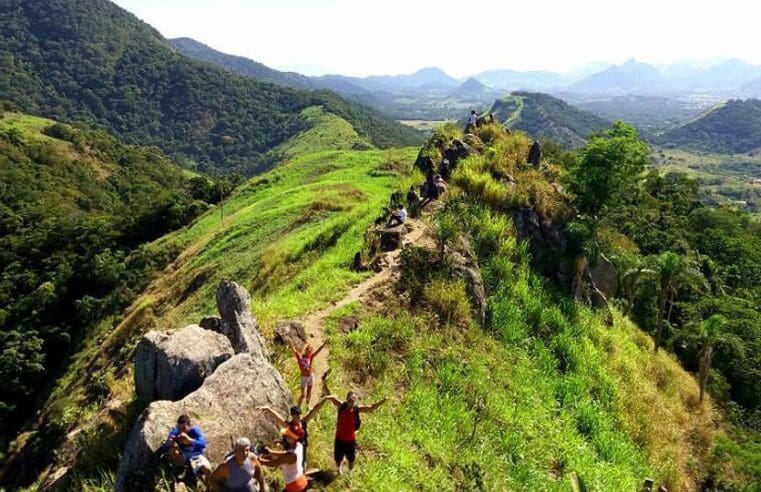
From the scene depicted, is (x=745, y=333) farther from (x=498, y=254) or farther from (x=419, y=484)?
(x=419, y=484)

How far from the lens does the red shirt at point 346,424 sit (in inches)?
372

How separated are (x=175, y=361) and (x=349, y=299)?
7073 millimetres

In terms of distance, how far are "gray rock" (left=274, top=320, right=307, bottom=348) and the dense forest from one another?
3320 centimetres

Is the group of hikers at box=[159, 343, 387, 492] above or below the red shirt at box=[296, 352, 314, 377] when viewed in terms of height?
above

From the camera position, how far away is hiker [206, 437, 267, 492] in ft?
25.2

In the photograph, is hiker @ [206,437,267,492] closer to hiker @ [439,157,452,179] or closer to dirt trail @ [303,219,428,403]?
dirt trail @ [303,219,428,403]

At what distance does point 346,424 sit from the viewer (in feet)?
31.1

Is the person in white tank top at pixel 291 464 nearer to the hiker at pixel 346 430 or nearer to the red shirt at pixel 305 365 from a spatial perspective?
the hiker at pixel 346 430

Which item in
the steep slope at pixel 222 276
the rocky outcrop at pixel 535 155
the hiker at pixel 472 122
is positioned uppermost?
the hiker at pixel 472 122

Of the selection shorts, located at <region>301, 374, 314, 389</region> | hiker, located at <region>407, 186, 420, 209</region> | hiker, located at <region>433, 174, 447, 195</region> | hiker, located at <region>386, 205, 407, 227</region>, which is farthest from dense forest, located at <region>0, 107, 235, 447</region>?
shorts, located at <region>301, 374, 314, 389</region>

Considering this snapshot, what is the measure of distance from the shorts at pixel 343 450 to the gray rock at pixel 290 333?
15.3 ft

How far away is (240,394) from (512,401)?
7.62 m

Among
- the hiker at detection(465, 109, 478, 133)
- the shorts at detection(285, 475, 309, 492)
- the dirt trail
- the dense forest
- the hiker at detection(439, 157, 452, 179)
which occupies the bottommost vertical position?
the dense forest

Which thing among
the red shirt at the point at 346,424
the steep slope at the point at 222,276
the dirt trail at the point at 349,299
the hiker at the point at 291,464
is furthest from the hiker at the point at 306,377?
the hiker at the point at 291,464
